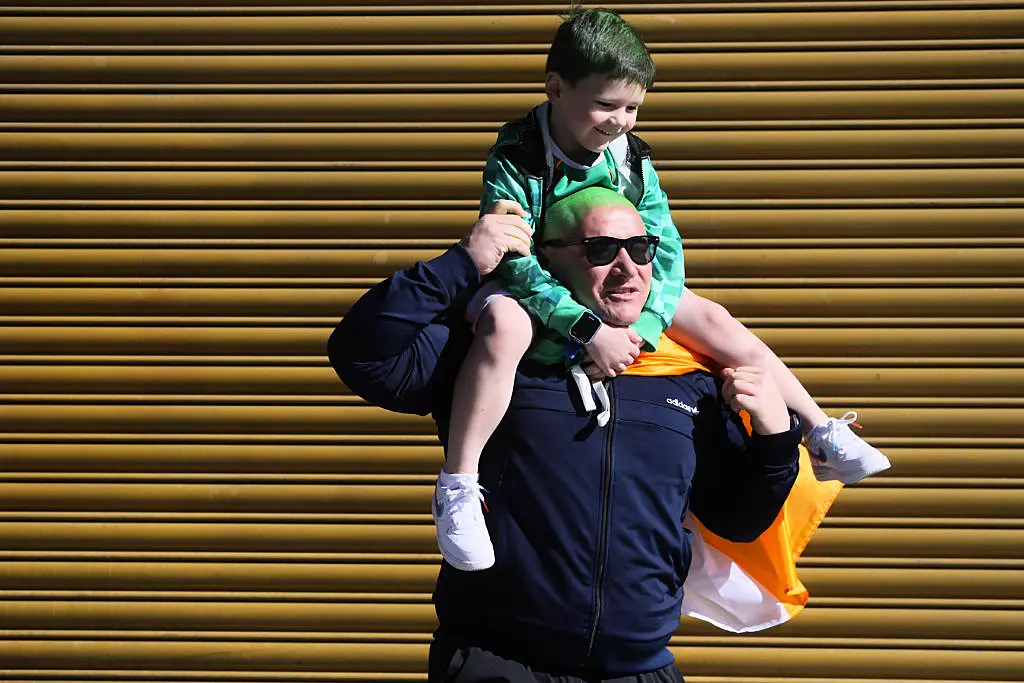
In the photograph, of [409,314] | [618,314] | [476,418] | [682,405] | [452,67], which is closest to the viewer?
[409,314]

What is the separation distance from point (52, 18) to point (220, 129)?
2.80 ft

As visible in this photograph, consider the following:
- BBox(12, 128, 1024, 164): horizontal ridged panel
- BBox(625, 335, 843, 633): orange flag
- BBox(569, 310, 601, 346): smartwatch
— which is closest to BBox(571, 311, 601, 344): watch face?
BBox(569, 310, 601, 346): smartwatch

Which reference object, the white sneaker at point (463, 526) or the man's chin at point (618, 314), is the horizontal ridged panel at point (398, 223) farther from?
the white sneaker at point (463, 526)

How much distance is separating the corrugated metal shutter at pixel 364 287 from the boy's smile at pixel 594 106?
6.79 ft

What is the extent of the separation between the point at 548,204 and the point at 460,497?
0.69 meters

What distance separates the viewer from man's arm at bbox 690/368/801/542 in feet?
7.93

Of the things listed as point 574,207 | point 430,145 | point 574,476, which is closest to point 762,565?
point 574,476

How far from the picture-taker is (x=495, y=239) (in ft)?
7.26

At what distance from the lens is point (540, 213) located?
2418mm

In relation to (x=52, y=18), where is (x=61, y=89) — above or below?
below

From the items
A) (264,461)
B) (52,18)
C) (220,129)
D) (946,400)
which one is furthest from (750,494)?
(52,18)

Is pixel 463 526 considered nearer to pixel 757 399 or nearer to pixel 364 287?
pixel 757 399

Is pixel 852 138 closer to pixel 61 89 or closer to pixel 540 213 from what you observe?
pixel 540 213

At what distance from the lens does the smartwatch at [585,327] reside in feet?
7.39
